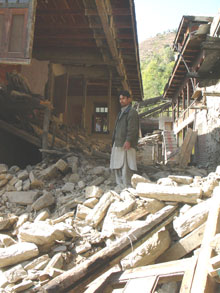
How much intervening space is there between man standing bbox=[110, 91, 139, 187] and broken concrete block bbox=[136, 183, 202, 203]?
1206 mm

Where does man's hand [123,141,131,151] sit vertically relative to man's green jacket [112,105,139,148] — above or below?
below

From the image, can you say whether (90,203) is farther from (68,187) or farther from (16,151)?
(16,151)

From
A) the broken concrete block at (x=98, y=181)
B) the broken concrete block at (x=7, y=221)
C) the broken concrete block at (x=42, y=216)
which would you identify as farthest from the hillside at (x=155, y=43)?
the broken concrete block at (x=7, y=221)

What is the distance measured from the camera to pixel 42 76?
9.50m

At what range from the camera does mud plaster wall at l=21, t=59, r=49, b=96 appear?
8570 millimetres

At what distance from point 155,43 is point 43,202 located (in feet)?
415

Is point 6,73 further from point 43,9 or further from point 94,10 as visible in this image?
point 94,10

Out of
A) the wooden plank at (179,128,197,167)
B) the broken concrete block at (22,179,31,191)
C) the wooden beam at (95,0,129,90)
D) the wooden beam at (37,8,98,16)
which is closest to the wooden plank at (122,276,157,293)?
the broken concrete block at (22,179,31,191)

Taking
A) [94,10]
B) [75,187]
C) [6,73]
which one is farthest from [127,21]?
[75,187]

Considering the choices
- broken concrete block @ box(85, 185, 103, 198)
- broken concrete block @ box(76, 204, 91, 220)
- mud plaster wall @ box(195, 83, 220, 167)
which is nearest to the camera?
broken concrete block @ box(76, 204, 91, 220)

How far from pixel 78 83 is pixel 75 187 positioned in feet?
29.0

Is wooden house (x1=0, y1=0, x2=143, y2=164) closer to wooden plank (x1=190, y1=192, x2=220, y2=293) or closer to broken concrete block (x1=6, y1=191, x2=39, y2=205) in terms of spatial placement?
broken concrete block (x1=6, y1=191, x2=39, y2=205)

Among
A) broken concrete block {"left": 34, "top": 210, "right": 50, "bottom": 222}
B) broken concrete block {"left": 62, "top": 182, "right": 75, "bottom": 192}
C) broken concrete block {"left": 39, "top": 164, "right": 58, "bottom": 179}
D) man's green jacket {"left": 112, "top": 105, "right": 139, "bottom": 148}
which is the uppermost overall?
man's green jacket {"left": 112, "top": 105, "right": 139, "bottom": 148}

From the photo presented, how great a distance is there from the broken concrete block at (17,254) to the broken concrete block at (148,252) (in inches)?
41.0
